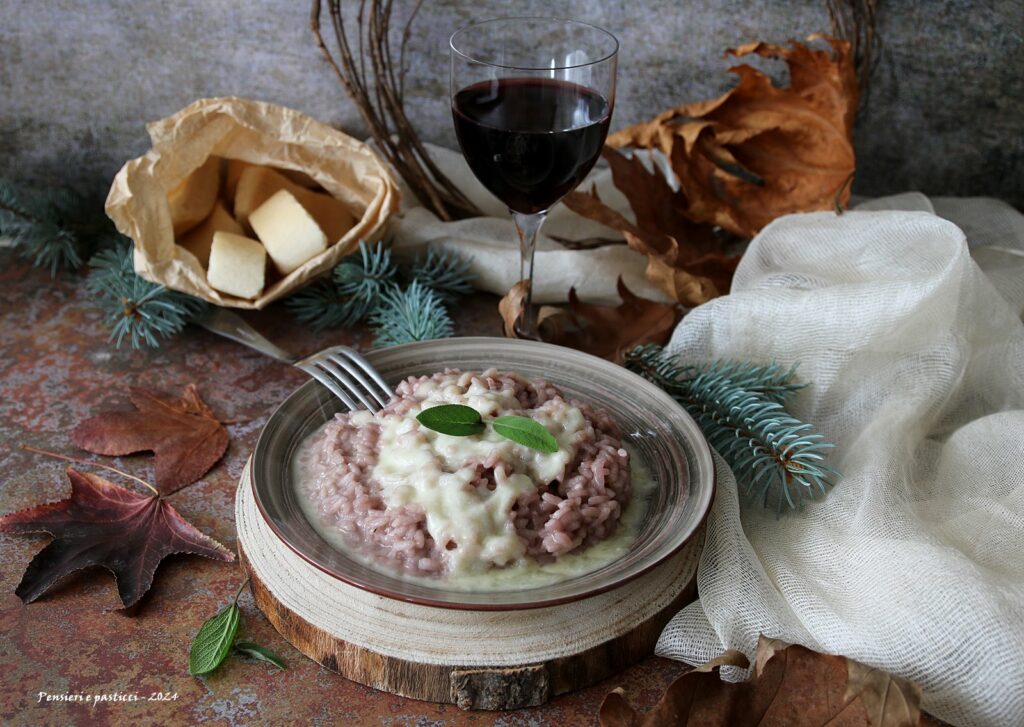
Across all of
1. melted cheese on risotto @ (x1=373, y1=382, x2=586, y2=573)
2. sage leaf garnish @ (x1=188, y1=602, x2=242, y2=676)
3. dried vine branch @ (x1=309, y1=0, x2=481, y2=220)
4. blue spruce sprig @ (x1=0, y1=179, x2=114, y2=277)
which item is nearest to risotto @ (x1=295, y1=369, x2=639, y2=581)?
melted cheese on risotto @ (x1=373, y1=382, x2=586, y2=573)

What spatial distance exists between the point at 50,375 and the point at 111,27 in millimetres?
824

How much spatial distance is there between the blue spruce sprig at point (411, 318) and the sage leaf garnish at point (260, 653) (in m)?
0.65

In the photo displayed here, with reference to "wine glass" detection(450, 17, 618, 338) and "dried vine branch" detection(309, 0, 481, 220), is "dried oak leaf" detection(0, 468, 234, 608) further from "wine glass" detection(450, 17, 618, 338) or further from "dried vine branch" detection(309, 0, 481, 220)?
"dried vine branch" detection(309, 0, 481, 220)

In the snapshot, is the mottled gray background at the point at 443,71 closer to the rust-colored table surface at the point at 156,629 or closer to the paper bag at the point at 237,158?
the paper bag at the point at 237,158

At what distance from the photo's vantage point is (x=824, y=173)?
2006 mm

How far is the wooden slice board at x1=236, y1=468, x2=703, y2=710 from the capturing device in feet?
3.83

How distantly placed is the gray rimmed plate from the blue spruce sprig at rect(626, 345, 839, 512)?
9cm

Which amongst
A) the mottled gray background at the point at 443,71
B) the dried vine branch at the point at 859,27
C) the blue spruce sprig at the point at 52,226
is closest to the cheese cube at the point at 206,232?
the blue spruce sprig at the point at 52,226

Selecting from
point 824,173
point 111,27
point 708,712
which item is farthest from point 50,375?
point 824,173

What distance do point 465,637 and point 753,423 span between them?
0.53 m

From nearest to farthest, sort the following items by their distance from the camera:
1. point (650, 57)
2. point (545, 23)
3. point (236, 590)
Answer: point (236, 590), point (545, 23), point (650, 57)

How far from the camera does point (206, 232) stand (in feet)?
6.52

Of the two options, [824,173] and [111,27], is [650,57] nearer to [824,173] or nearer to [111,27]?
[824,173]

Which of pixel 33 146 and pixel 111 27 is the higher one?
pixel 111 27
